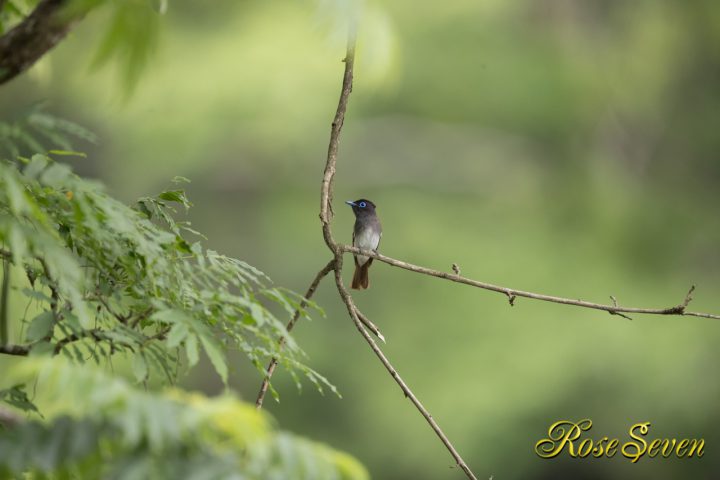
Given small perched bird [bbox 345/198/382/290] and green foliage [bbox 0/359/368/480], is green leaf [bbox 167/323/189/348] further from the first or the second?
small perched bird [bbox 345/198/382/290]

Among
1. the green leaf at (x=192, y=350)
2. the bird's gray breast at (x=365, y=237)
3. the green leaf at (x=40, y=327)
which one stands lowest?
the green leaf at (x=40, y=327)

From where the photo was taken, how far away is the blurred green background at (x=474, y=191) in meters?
10.5

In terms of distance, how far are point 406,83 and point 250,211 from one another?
9.34 feet

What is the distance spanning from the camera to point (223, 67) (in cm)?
1123

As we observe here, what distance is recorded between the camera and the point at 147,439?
1683mm

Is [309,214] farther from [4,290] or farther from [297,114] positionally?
[4,290]

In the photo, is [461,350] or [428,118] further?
[428,118]

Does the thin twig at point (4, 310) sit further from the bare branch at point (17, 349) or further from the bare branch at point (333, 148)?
the bare branch at point (333, 148)

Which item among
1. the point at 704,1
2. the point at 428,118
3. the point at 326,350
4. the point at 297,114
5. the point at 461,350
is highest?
the point at 704,1

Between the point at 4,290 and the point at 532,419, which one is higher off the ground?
the point at 4,290

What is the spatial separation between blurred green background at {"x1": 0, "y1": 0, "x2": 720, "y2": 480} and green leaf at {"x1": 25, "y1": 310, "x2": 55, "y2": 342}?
6796 mm

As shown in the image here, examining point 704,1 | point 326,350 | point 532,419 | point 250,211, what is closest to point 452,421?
point 532,419

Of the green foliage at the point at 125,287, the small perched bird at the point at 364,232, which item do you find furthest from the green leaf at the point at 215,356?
the small perched bird at the point at 364,232

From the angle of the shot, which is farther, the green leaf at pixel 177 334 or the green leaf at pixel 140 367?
the green leaf at pixel 140 367
